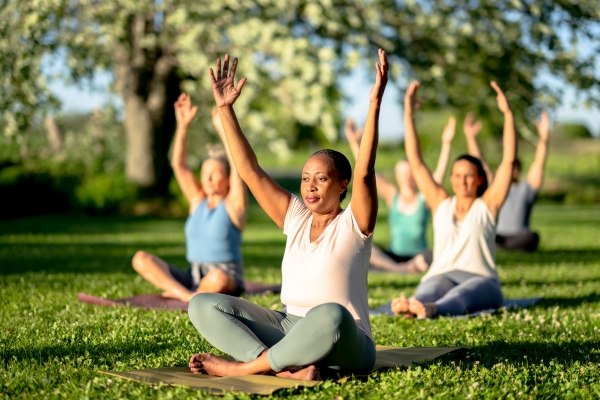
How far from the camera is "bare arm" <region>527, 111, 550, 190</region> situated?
880 centimetres

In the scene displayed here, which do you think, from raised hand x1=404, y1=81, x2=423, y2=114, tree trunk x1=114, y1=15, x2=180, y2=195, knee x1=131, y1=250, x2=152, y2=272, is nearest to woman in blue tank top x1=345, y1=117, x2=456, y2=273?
raised hand x1=404, y1=81, x2=423, y2=114

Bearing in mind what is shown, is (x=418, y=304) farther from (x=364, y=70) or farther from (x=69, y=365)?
(x=364, y=70)

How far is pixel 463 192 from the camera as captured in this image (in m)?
7.02

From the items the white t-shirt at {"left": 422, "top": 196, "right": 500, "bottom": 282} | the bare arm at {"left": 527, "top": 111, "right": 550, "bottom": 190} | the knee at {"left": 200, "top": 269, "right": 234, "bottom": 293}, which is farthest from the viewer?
the bare arm at {"left": 527, "top": 111, "right": 550, "bottom": 190}

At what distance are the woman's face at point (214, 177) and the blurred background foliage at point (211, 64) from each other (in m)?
5.57

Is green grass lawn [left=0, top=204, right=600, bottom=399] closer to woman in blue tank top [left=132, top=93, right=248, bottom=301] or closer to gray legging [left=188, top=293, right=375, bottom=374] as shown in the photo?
gray legging [left=188, top=293, right=375, bottom=374]

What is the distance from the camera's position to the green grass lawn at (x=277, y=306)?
4.14 metres

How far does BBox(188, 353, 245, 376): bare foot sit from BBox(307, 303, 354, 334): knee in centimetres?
62

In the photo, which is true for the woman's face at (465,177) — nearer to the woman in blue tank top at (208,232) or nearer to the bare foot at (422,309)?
the bare foot at (422,309)

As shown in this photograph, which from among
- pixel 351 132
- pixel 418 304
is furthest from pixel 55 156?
pixel 418 304

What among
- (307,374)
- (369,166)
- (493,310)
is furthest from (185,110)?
(307,374)

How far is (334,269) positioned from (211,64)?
13377 mm

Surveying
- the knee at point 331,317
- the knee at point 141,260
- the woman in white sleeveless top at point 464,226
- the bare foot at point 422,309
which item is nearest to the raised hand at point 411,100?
the woman in white sleeveless top at point 464,226

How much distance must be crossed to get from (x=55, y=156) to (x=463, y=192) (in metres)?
19.1
